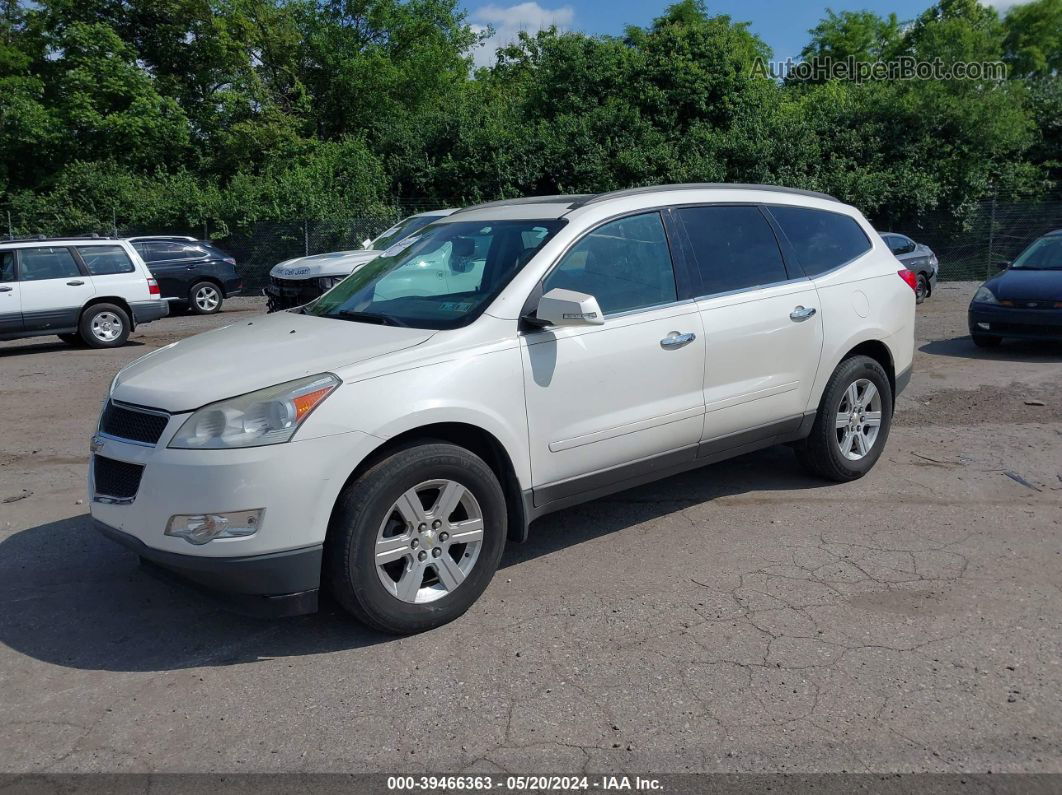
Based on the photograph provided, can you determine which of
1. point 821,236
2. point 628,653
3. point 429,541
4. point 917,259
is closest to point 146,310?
point 821,236

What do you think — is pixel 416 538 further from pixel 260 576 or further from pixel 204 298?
pixel 204 298

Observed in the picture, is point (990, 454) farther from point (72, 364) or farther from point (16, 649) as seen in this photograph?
point (72, 364)

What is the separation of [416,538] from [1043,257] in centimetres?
1091

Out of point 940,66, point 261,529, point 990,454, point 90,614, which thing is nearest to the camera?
point 261,529

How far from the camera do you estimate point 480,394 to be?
4.12m

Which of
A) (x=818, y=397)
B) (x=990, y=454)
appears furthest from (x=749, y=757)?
(x=990, y=454)

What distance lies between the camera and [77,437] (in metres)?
7.97

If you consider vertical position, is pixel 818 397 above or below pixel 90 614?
above

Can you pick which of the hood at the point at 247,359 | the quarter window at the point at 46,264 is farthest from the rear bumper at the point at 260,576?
the quarter window at the point at 46,264

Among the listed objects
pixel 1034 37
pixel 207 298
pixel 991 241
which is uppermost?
pixel 1034 37

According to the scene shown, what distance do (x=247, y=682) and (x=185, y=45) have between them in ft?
110

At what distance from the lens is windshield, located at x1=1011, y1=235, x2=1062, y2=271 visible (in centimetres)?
1176

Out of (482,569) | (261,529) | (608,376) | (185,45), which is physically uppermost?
(185,45)

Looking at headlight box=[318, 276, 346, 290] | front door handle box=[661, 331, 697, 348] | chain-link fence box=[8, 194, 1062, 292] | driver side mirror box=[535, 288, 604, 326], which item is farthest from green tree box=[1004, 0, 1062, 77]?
driver side mirror box=[535, 288, 604, 326]
